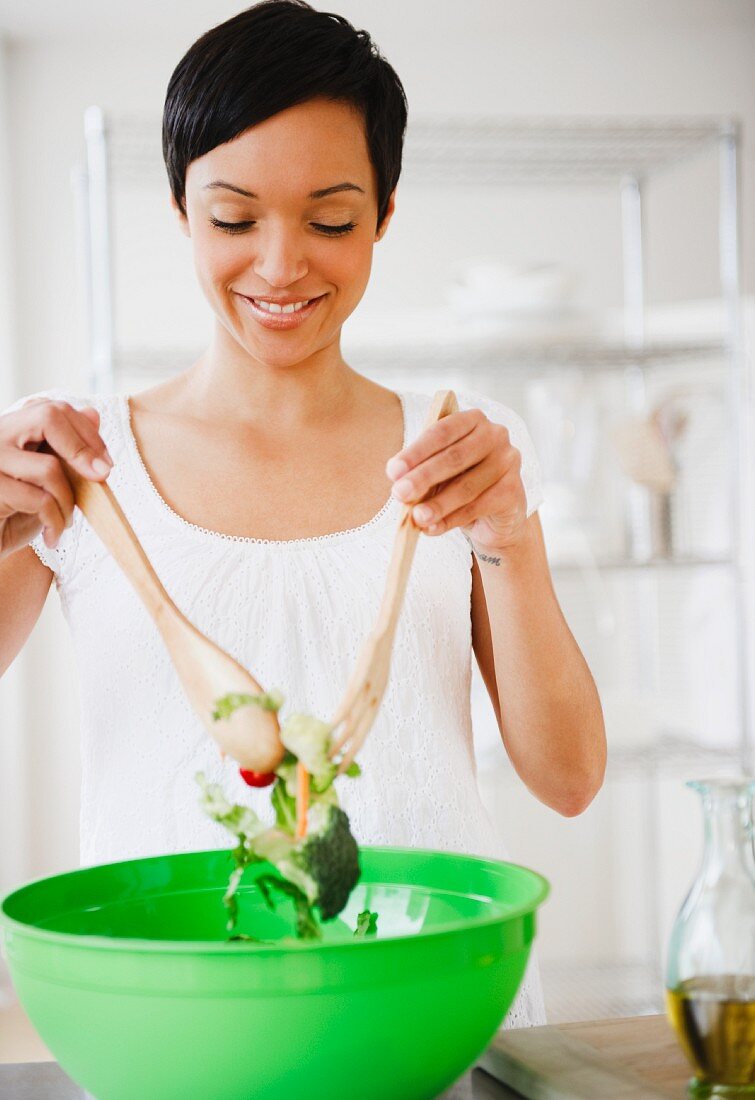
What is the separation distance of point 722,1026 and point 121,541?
0.47 meters

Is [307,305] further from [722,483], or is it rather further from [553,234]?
[553,234]

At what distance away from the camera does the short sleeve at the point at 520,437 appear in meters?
1.35

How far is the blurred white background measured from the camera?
11.6 ft

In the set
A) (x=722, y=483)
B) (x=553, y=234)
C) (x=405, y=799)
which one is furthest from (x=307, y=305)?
(x=553, y=234)

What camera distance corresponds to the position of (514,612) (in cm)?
119

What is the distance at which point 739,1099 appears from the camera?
2.34 ft

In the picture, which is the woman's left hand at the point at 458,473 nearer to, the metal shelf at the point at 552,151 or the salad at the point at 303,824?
the salad at the point at 303,824

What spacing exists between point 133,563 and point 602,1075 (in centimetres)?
43

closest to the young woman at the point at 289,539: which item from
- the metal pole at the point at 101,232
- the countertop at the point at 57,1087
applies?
the countertop at the point at 57,1087

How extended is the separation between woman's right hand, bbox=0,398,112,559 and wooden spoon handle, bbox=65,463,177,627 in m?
0.01

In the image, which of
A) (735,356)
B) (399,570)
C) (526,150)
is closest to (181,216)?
(399,570)

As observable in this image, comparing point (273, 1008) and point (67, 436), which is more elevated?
point (67, 436)

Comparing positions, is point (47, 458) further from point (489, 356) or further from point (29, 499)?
point (489, 356)

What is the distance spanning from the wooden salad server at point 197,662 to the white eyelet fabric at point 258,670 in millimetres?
339
